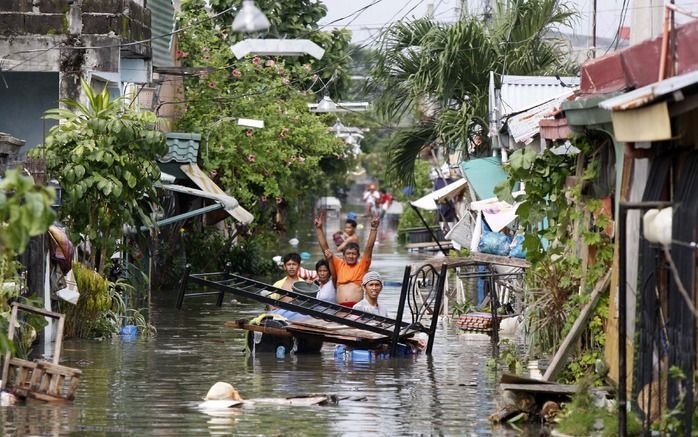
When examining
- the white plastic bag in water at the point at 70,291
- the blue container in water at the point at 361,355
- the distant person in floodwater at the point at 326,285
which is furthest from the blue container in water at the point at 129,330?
the blue container in water at the point at 361,355

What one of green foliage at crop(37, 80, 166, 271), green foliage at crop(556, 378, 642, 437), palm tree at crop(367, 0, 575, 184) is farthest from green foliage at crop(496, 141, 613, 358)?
palm tree at crop(367, 0, 575, 184)

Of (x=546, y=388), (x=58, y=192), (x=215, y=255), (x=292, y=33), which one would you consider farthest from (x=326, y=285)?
(x=292, y=33)

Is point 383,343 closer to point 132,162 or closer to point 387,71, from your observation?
point 132,162

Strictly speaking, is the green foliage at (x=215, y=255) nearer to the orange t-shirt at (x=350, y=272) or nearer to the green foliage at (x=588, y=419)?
the orange t-shirt at (x=350, y=272)

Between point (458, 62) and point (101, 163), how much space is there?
35.8ft

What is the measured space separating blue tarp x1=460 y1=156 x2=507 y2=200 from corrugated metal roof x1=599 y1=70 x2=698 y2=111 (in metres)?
16.3

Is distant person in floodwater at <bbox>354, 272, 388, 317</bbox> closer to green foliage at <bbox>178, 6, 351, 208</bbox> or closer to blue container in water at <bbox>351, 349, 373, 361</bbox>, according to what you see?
blue container in water at <bbox>351, 349, 373, 361</bbox>

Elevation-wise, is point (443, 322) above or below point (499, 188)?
below

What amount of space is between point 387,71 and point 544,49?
3308 mm

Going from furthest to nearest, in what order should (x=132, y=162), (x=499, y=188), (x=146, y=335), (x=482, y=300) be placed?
1. (x=482, y=300)
2. (x=146, y=335)
3. (x=132, y=162)
4. (x=499, y=188)

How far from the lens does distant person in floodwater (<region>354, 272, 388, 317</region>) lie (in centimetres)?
1886

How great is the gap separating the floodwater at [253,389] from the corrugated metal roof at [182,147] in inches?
239

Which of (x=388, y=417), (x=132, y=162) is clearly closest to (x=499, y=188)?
(x=388, y=417)

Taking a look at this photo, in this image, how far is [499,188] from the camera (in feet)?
51.1
